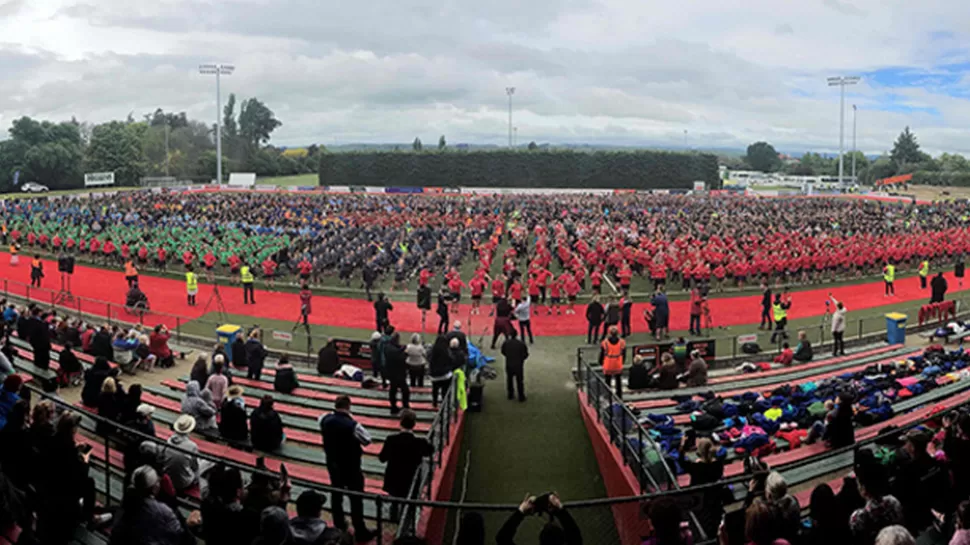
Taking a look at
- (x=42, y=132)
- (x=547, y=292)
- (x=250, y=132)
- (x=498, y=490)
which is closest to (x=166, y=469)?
(x=498, y=490)

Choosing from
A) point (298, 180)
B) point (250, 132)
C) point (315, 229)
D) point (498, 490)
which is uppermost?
point (250, 132)

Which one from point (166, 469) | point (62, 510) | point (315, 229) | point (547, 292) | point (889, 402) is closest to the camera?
point (62, 510)

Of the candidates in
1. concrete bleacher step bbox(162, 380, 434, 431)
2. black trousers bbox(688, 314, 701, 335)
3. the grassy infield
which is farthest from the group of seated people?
black trousers bbox(688, 314, 701, 335)

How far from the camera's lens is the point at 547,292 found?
26906 mm

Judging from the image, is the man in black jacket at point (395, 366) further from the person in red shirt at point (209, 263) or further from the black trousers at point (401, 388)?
the person in red shirt at point (209, 263)

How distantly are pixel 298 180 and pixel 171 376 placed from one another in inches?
3963

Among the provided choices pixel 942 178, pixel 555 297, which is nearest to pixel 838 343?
pixel 555 297

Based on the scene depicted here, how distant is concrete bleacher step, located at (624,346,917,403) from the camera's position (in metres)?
13.2

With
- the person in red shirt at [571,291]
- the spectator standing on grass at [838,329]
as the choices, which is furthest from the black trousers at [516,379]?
the person in red shirt at [571,291]

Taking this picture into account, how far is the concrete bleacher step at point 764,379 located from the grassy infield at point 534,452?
143cm

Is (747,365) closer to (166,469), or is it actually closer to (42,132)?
(166,469)

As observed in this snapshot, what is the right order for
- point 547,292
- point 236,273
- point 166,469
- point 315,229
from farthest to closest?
1. point 315,229
2. point 236,273
3. point 547,292
4. point 166,469

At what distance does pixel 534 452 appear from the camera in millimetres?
11953

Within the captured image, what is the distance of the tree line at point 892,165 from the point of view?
100625mm
